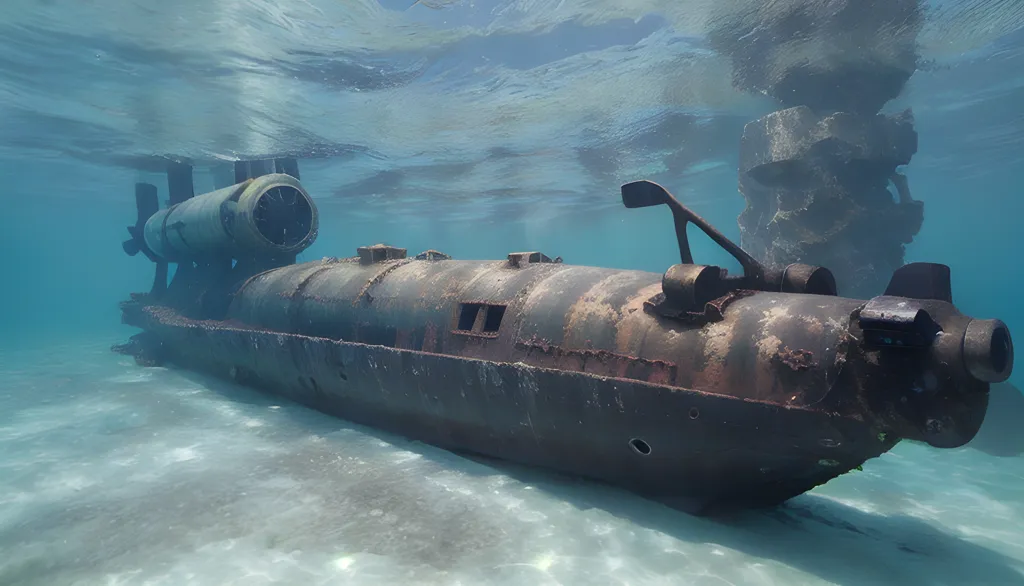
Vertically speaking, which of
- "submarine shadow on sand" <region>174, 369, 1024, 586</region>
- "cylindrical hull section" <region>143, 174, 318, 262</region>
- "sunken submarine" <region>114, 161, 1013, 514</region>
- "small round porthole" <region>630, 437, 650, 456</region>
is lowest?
"submarine shadow on sand" <region>174, 369, 1024, 586</region>

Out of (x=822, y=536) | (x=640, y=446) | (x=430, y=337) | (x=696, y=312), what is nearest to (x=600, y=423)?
(x=640, y=446)

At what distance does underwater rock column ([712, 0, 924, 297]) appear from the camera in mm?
15336

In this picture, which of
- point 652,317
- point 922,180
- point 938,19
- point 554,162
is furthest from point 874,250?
point 922,180

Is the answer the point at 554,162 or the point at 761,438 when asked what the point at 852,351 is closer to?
the point at 761,438

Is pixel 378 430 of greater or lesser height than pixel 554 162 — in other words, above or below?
below

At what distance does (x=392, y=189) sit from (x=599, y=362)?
1343 inches

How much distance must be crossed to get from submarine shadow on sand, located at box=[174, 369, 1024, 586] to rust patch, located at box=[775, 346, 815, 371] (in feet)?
5.91

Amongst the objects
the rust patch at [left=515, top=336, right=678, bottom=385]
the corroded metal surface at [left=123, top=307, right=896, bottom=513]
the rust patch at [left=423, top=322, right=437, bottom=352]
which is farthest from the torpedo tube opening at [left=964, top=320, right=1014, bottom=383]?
the rust patch at [left=423, top=322, right=437, bottom=352]

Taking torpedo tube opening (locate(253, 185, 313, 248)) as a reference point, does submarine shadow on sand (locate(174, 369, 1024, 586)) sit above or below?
below

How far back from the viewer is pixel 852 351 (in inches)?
171

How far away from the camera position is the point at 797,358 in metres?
4.57

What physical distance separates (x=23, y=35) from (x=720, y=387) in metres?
21.2

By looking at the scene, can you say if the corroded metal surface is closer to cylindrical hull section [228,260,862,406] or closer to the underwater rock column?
cylindrical hull section [228,260,862,406]

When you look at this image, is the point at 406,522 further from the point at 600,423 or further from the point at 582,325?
the point at 582,325
